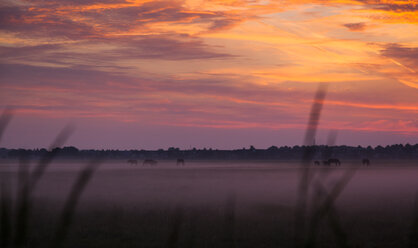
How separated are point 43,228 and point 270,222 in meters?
9.09

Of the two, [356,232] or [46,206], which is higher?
[356,232]

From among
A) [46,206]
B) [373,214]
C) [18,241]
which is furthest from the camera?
[46,206]

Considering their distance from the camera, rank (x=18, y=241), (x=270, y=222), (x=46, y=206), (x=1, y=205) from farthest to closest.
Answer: (x=46, y=206)
(x=270, y=222)
(x=1, y=205)
(x=18, y=241)

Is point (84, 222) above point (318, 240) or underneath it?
→ underneath

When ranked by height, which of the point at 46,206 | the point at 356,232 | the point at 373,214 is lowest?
the point at 46,206

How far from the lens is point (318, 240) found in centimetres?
1650

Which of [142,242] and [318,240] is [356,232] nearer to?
[318,240]

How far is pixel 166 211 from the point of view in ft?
78.2

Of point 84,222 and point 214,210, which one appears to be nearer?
point 84,222

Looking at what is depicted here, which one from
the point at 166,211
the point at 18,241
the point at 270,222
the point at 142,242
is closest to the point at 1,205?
the point at 18,241

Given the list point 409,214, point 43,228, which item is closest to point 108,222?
point 43,228

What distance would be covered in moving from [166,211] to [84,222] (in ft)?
14.8

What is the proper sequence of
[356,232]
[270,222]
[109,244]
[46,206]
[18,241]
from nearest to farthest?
[18,241] → [109,244] → [356,232] → [270,222] → [46,206]

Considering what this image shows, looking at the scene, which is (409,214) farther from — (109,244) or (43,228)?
(43,228)
